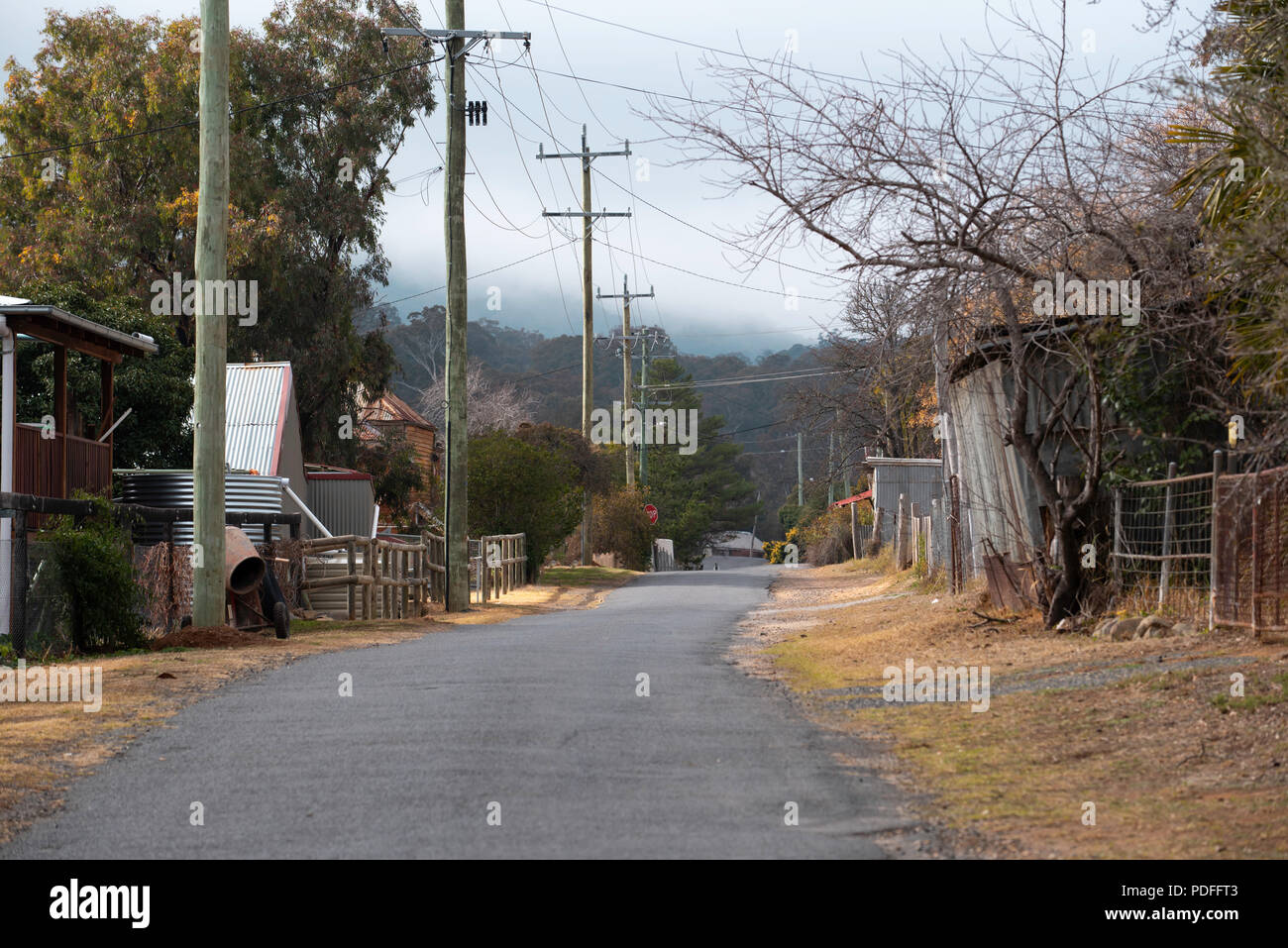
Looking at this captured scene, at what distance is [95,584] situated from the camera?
15.9 metres

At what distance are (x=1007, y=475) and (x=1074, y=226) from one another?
5.02m

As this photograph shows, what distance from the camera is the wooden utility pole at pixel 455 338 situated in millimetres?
24578

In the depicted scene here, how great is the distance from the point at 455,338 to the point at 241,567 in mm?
7160

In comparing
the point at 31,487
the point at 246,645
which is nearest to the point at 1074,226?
the point at 246,645

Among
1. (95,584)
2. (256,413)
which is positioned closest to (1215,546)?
(95,584)

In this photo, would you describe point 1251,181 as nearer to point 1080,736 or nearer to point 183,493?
point 1080,736

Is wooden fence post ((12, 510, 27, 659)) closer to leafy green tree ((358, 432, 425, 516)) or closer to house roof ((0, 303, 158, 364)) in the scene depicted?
house roof ((0, 303, 158, 364))

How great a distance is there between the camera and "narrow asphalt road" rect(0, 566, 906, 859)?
634cm

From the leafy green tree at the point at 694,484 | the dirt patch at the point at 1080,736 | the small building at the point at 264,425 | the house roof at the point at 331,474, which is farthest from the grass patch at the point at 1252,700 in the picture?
the leafy green tree at the point at 694,484

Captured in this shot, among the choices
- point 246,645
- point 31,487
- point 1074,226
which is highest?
point 1074,226

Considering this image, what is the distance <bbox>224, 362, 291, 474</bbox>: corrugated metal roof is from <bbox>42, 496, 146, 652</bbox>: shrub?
11688mm
